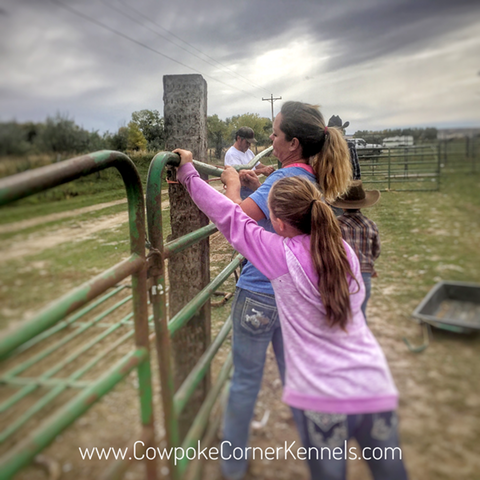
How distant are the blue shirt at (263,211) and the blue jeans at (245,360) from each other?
3 cm

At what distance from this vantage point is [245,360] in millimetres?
1368

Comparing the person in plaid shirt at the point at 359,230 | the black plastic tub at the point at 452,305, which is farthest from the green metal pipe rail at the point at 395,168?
the person in plaid shirt at the point at 359,230

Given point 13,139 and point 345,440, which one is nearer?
point 13,139

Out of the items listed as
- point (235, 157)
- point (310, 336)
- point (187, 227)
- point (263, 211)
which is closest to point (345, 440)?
point (310, 336)

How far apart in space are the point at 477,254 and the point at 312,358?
1349mm

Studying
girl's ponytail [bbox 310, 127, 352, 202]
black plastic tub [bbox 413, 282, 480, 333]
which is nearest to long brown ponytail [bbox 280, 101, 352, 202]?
girl's ponytail [bbox 310, 127, 352, 202]

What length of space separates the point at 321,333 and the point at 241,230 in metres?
0.40

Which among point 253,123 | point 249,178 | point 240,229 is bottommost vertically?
point 240,229

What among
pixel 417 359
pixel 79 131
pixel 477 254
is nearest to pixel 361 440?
pixel 79 131

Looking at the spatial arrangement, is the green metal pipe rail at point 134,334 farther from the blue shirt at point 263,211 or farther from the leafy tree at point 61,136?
the blue shirt at point 263,211

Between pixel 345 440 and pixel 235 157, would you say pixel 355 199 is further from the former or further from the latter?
pixel 235 157

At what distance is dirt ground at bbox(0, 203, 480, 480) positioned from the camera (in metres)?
1.07

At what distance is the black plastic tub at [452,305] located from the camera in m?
2.08

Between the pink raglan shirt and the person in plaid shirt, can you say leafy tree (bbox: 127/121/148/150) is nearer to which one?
the pink raglan shirt
